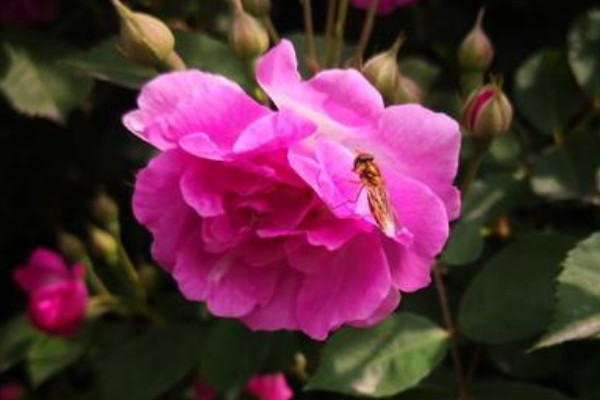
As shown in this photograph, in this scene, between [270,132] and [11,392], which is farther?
[11,392]

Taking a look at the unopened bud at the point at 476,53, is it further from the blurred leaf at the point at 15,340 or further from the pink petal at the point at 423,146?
the blurred leaf at the point at 15,340

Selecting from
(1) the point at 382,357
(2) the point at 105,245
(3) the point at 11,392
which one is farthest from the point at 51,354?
(1) the point at 382,357

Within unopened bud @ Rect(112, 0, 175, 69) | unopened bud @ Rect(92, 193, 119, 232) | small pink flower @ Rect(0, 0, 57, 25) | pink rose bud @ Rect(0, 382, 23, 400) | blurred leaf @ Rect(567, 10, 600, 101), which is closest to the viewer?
unopened bud @ Rect(112, 0, 175, 69)

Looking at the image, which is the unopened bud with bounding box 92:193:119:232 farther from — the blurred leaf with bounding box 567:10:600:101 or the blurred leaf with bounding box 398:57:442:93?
the blurred leaf with bounding box 567:10:600:101

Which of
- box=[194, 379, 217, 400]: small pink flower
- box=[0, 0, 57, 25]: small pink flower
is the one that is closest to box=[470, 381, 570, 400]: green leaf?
box=[194, 379, 217, 400]: small pink flower

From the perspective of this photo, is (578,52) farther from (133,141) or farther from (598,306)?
(133,141)

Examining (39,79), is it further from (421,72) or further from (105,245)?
(421,72)
